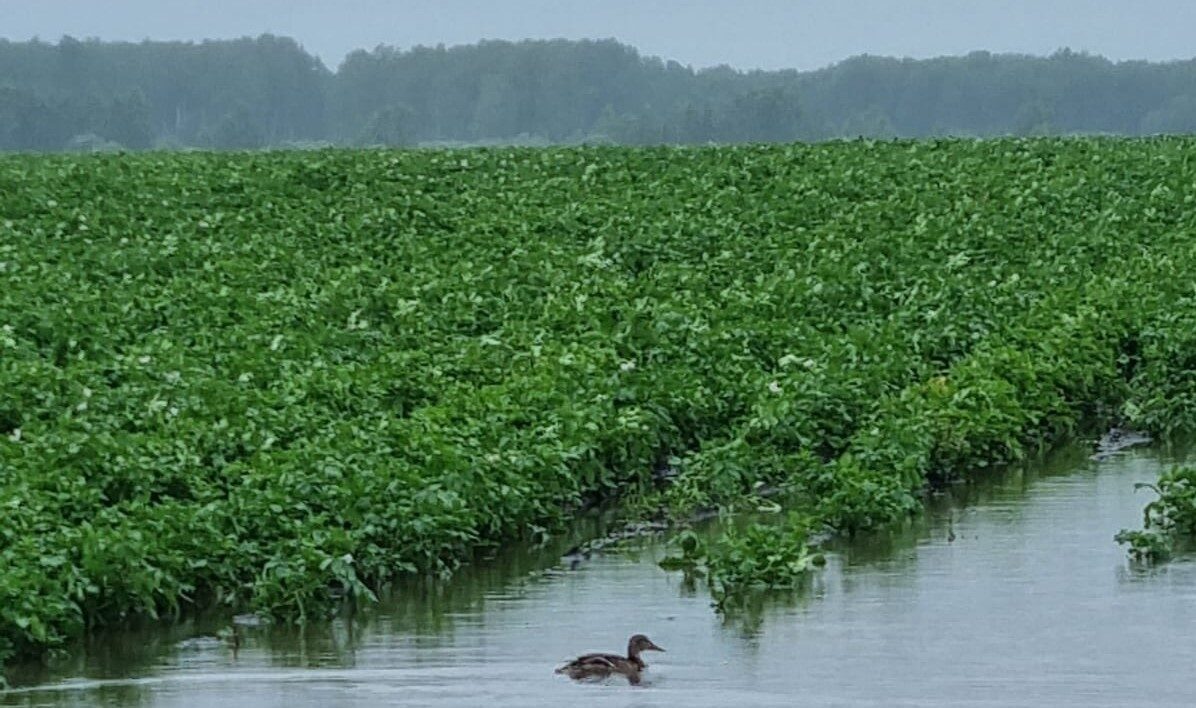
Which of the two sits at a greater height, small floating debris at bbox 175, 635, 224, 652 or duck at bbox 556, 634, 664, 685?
small floating debris at bbox 175, 635, 224, 652

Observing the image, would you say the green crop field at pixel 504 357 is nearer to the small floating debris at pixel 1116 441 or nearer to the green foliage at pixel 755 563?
the small floating debris at pixel 1116 441

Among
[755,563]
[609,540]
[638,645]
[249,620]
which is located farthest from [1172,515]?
[249,620]

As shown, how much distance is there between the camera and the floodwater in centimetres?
1049

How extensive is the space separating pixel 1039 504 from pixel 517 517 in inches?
129

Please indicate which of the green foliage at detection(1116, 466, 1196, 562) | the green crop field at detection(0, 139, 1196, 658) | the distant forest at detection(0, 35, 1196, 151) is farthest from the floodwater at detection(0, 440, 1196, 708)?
the distant forest at detection(0, 35, 1196, 151)

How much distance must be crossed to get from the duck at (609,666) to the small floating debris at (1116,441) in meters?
6.68

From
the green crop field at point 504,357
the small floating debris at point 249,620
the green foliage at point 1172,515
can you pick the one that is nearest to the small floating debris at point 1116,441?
the green crop field at point 504,357

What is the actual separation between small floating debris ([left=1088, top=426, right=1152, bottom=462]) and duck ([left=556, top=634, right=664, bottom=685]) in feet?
21.9

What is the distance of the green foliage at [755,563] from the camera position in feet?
41.3

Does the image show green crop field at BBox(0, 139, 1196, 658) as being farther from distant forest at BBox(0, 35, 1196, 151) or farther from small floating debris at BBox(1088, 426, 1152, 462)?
distant forest at BBox(0, 35, 1196, 151)

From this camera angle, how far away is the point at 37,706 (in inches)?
416

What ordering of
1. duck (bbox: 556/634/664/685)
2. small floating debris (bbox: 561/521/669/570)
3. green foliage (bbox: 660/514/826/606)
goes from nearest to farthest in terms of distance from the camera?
1. duck (bbox: 556/634/664/685)
2. green foliage (bbox: 660/514/826/606)
3. small floating debris (bbox: 561/521/669/570)

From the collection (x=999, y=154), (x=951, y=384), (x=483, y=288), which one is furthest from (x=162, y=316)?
(x=999, y=154)

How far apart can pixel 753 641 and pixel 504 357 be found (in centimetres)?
702
